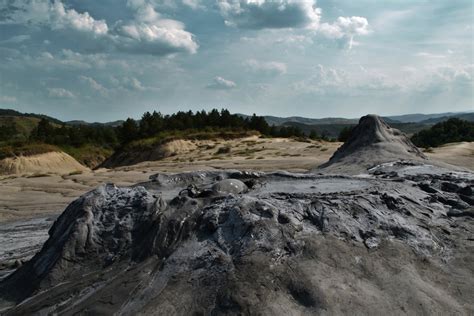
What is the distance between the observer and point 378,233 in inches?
174

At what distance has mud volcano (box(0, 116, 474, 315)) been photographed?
141 inches

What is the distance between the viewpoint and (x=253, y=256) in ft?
12.6

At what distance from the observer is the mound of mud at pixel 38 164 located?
88.4ft

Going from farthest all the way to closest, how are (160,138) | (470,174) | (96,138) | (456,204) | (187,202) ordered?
1. (96,138)
2. (160,138)
3. (470,174)
4. (456,204)
5. (187,202)

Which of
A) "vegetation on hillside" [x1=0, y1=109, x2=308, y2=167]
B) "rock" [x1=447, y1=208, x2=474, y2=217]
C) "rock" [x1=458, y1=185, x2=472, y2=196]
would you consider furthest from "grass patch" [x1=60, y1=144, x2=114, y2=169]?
"rock" [x1=447, y1=208, x2=474, y2=217]

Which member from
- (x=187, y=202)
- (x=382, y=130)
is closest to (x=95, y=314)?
(x=187, y=202)

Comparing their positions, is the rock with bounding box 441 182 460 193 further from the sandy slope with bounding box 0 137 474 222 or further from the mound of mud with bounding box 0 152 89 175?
the mound of mud with bounding box 0 152 89 175

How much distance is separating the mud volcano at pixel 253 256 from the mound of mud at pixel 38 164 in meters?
21.8

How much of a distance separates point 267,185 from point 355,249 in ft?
6.39

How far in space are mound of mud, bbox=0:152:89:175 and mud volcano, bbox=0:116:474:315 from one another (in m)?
21.8

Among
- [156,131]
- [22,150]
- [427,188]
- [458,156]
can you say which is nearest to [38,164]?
[22,150]

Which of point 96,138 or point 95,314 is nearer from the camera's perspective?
point 95,314

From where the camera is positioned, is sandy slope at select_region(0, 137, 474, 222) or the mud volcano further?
sandy slope at select_region(0, 137, 474, 222)

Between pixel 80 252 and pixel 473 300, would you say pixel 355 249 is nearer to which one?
pixel 473 300
